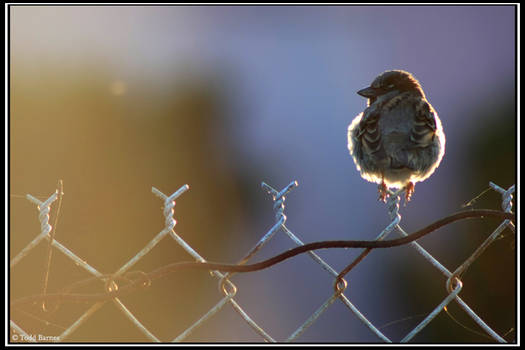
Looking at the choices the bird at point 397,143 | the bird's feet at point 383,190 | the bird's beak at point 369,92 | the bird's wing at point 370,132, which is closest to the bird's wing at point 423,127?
the bird at point 397,143

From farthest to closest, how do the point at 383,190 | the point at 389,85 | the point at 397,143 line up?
the point at 389,85 → the point at 383,190 → the point at 397,143

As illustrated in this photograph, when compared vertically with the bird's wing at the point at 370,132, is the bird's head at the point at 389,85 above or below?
above

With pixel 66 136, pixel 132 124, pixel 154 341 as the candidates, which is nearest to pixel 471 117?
pixel 132 124

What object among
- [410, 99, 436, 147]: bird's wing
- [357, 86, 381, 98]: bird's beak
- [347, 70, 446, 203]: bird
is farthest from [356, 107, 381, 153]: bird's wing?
[357, 86, 381, 98]: bird's beak

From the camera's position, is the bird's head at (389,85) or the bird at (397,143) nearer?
the bird at (397,143)

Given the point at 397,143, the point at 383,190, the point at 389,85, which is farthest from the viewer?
the point at 389,85

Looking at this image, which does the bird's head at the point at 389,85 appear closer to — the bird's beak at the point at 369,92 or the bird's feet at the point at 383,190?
the bird's beak at the point at 369,92

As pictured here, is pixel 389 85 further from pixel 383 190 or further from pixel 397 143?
pixel 383 190

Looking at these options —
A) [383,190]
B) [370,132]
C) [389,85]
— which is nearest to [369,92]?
[389,85]

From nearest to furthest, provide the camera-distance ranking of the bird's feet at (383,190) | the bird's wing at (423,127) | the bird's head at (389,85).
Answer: the bird's wing at (423,127), the bird's feet at (383,190), the bird's head at (389,85)
